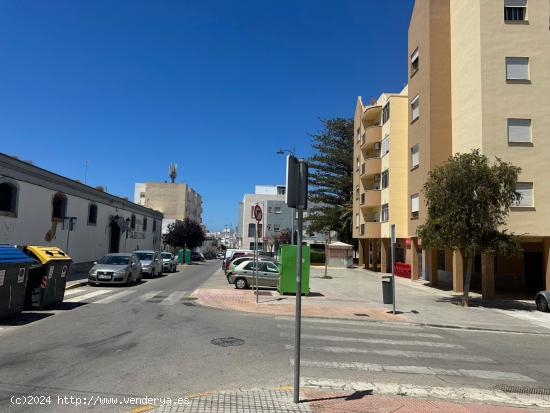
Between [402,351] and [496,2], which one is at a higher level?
[496,2]

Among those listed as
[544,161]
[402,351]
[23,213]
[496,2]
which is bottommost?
[402,351]

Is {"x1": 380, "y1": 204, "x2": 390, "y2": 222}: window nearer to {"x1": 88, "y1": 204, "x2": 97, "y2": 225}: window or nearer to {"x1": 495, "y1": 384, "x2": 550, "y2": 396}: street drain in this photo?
{"x1": 88, "y1": 204, "x2": 97, "y2": 225}: window

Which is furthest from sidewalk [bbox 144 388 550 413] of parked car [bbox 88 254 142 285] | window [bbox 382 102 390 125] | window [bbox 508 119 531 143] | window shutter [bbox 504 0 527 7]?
window [bbox 382 102 390 125]

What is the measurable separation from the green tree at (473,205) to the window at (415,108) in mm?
11332

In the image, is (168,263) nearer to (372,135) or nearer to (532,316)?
(372,135)

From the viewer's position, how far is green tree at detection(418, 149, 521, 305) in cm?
1738

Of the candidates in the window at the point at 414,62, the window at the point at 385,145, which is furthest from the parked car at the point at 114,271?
the window at the point at 385,145

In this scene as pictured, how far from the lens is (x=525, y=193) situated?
21531mm

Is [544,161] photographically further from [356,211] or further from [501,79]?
[356,211]

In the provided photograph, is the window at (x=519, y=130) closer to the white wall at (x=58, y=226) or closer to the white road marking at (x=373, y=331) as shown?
the white road marking at (x=373, y=331)

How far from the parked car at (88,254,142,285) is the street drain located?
1751 cm

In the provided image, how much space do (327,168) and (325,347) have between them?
168 feet

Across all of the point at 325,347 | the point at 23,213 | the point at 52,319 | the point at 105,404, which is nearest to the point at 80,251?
the point at 23,213

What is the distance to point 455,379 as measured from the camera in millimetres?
7516
